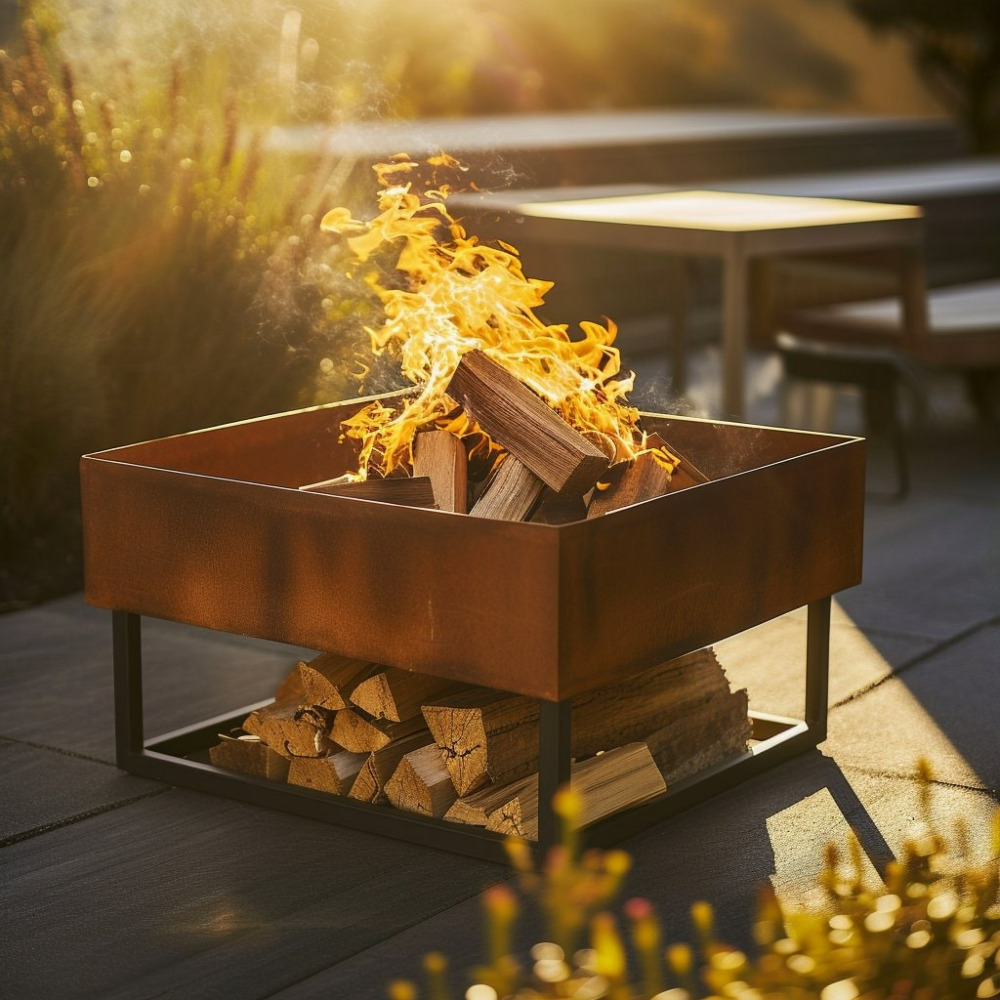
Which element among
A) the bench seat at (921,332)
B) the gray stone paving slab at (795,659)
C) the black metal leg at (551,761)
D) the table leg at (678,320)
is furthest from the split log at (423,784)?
the table leg at (678,320)

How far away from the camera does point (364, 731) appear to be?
2.72 meters

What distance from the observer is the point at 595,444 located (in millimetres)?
2764

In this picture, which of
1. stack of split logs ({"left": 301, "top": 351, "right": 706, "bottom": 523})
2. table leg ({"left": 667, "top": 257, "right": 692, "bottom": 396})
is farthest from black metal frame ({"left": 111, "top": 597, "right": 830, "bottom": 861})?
table leg ({"left": 667, "top": 257, "right": 692, "bottom": 396})

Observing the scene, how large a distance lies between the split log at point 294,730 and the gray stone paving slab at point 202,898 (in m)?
0.11

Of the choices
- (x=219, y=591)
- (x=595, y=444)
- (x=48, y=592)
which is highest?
(x=595, y=444)

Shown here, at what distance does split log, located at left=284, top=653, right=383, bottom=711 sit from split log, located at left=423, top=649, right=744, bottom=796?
0.48ft

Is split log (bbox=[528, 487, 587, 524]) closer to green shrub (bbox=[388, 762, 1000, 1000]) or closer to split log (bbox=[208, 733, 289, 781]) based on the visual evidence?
split log (bbox=[208, 733, 289, 781])

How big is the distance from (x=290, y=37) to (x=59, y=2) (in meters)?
0.76

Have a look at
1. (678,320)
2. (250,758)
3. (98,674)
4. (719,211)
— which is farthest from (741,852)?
(678,320)

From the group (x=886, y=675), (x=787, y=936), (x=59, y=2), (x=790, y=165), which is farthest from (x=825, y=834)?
(x=790, y=165)

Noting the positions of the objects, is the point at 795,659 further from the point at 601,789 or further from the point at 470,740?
the point at 470,740

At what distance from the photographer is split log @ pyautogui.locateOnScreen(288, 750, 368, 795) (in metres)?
2.75

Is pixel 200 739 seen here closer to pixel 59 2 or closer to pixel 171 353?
pixel 171 353

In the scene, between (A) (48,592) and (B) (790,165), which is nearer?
(A) (48,592)
